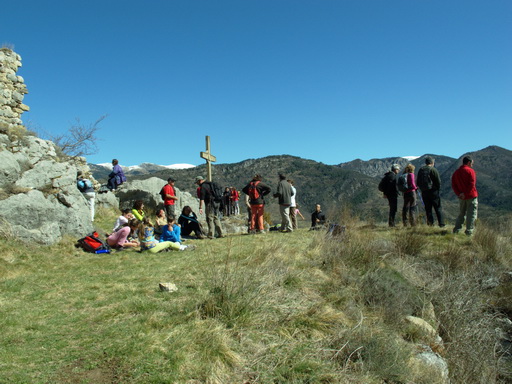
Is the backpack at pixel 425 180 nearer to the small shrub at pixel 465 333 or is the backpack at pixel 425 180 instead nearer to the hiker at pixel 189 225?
the small shrub at pixel 465 333

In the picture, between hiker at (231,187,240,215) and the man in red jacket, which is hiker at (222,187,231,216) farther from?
the man in red jacket

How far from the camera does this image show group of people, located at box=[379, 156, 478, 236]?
30.7ft

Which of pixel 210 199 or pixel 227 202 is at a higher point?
pixel 227 202

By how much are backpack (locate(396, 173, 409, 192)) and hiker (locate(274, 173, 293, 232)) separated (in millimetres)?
3128

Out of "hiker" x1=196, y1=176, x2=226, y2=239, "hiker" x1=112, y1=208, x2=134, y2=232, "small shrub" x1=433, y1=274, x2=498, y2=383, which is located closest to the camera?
"small shrub" x1=433, y1=274, x2=498, y2=383

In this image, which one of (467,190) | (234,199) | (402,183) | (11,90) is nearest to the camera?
(467,190)

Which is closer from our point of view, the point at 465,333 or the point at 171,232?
the point at 465,333

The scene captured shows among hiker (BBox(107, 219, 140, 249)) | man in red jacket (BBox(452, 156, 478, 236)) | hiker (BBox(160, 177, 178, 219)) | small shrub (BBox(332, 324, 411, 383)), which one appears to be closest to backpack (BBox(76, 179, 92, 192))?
hiker (BBox(160, 177, 178, 219))

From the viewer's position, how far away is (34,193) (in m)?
8.84

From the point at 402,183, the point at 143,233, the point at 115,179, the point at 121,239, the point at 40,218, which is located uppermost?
the point at 115,179

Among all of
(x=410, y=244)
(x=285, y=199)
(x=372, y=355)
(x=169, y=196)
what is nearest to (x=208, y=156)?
(x=169, y=196)

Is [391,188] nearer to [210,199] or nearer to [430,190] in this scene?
[430,190]

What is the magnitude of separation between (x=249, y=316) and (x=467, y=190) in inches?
287

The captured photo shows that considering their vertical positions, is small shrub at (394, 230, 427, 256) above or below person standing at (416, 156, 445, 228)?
below
